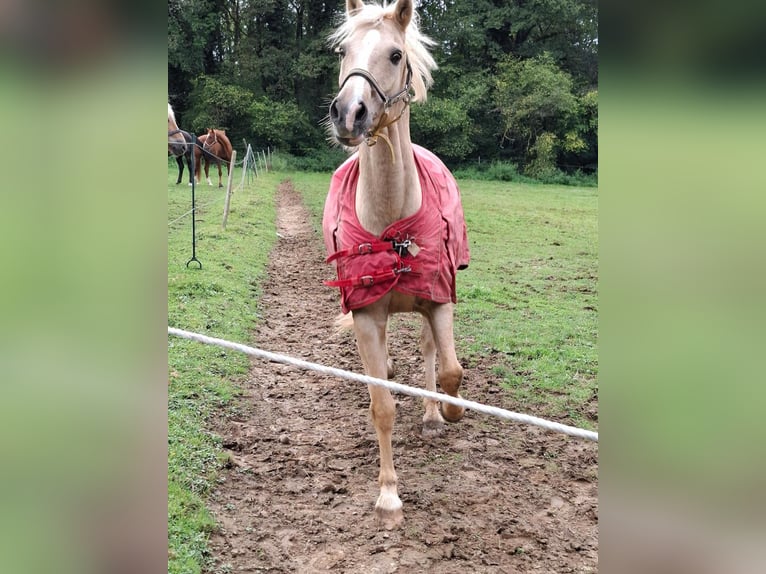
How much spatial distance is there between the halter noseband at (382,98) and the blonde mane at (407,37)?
0.17 metres

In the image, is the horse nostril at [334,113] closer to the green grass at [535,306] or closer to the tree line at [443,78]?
the green grass at [535,306]

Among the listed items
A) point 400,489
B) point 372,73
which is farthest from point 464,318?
point 372,73

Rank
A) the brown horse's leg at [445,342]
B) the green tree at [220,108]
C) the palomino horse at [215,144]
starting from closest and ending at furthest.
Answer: the brown horse's leg at [445,342]
the palomino horse at [215,144]
the green tree at [220,108]

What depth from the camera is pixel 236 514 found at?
3.07m

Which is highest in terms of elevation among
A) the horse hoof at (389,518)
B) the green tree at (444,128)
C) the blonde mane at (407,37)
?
the green tree at (444,128)

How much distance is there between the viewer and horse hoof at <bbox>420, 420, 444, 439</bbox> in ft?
13.1

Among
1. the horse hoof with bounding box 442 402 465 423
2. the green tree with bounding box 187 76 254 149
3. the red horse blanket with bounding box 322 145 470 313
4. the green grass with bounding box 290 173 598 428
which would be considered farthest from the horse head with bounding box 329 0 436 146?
the green tree with bounding box 187 76 254 149

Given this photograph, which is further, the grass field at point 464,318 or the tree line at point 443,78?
the tree line at point 443,78

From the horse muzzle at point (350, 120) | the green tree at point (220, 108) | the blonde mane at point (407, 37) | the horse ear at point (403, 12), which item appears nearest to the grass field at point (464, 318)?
the horse muzzle at point (350, 120)

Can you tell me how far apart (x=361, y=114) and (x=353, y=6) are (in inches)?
42.2

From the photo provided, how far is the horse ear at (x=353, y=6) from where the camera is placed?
10.0 feet

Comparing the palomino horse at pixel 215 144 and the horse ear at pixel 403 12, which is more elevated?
the palomino horse at pixel 215 144
